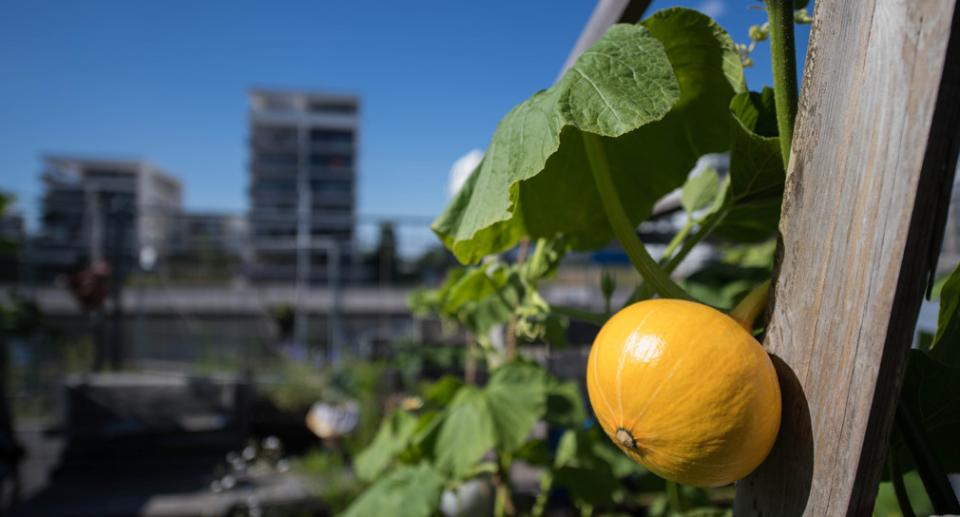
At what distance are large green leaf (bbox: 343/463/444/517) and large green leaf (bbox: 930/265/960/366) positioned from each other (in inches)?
35.7

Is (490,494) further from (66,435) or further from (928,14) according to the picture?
(66,435)

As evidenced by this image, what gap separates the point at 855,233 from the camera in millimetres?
335

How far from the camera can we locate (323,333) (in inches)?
405

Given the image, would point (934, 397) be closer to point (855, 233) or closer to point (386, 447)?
point (855, 233)

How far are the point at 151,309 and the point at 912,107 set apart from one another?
624 inches

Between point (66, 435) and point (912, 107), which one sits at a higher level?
point (912, 107)

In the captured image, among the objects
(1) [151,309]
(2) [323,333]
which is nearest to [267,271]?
(1) [151,309]

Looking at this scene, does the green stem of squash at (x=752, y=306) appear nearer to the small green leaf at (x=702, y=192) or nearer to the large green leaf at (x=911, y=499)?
the large green leaf at (x=911, y=499)

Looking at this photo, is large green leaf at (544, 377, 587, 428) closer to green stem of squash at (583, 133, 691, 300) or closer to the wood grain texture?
green stem of squash at (583, 133, 691, 300)

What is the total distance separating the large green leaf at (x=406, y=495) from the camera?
3.80ft

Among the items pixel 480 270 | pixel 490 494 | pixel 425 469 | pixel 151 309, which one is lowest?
pixel 151 309

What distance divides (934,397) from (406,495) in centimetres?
96

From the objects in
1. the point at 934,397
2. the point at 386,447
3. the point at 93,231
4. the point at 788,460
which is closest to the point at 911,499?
the point at 934,397

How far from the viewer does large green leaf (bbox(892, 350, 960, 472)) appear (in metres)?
0.46
